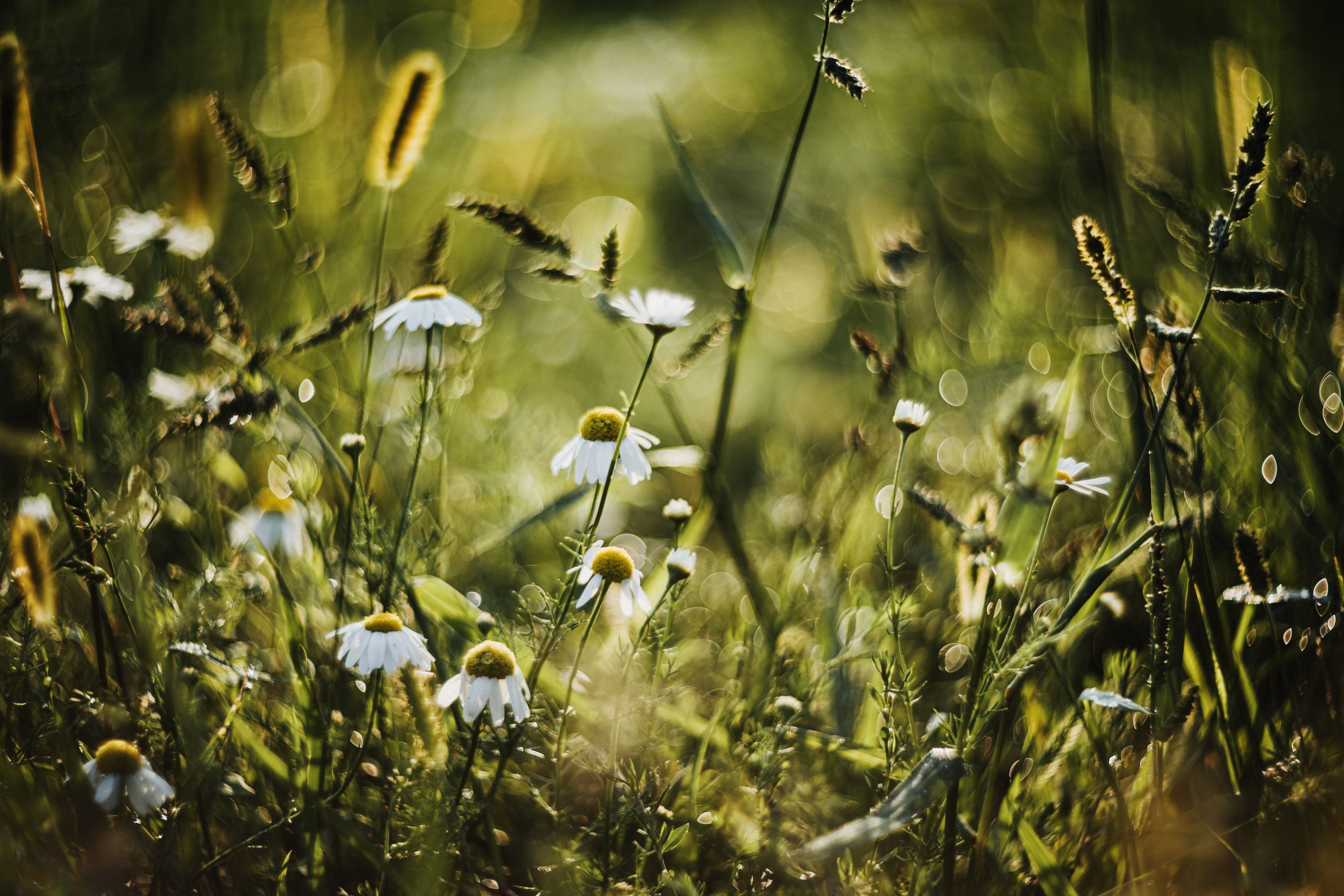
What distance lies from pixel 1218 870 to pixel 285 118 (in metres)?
2.79

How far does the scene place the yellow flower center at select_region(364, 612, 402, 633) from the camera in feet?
2.66

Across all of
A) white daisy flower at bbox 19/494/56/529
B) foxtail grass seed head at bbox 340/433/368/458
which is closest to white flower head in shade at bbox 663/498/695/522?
foxtail grass seed head at bbox 340/433/368/458

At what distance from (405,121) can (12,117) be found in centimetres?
35

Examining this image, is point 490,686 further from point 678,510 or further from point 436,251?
point 436,251

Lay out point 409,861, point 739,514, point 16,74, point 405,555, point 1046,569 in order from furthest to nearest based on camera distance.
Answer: point 739,514, point 1046,569, point 405,555, point 409,861, point 16,74

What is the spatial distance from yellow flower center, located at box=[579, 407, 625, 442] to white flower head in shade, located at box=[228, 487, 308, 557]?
45 centimetres

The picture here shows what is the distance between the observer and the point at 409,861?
862mm

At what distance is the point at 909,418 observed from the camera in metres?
0.86

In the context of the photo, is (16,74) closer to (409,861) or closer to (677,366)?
(677,366)

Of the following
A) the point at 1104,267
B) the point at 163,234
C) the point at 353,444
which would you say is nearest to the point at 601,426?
the point at 353,444

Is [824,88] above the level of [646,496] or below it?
above

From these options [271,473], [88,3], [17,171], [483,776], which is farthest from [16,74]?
[88,3]

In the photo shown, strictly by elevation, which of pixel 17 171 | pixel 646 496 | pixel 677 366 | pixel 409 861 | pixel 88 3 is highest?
pixel 88 3

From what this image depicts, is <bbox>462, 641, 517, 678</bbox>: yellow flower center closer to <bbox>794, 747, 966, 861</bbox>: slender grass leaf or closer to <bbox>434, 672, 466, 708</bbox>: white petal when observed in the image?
<bbox>434, 672, 466, 708</bbox>: white petal
